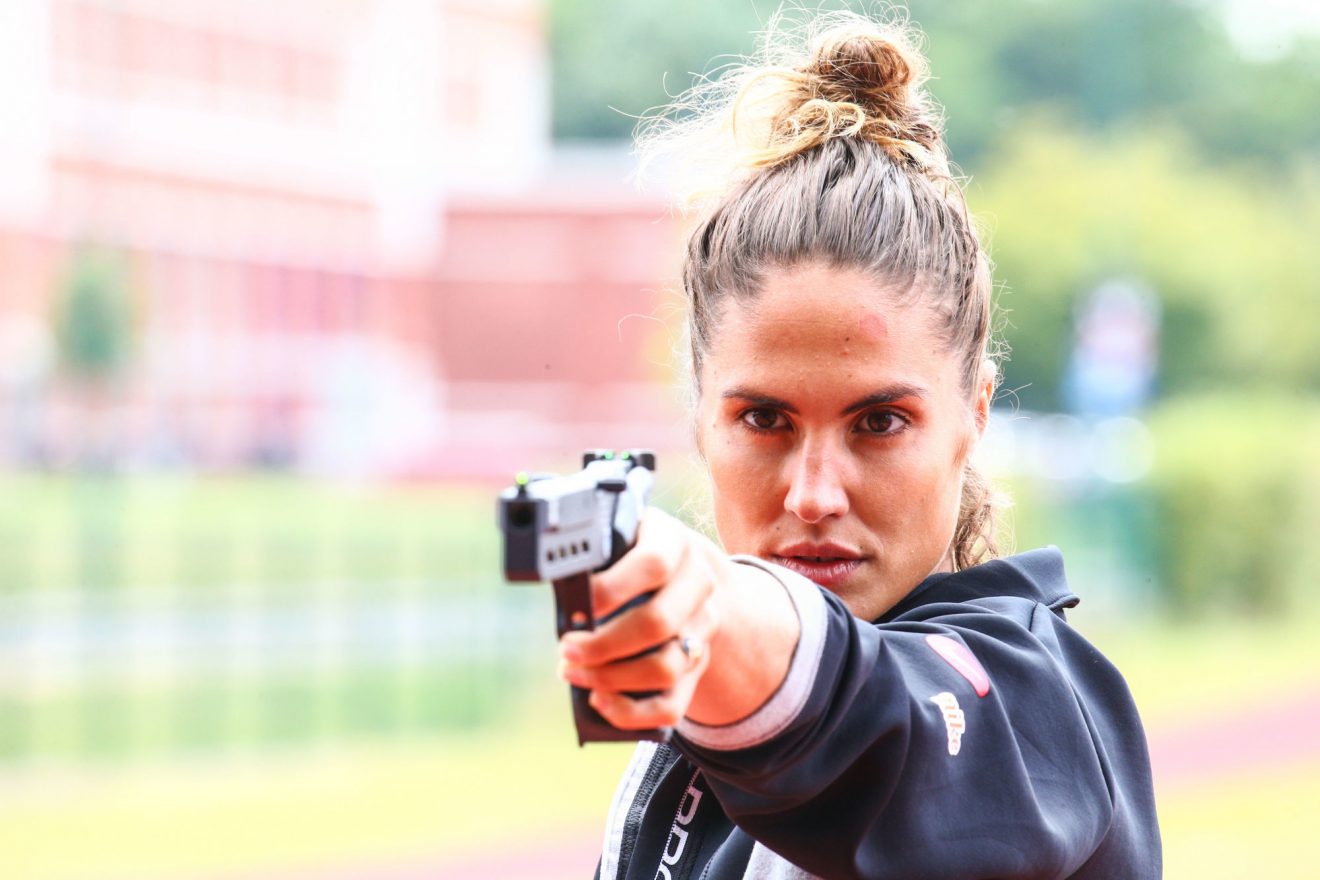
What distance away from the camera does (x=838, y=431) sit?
1.88 metres

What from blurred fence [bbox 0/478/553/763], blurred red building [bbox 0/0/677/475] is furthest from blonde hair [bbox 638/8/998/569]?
blurred red building [bbox 0/0/677/475]

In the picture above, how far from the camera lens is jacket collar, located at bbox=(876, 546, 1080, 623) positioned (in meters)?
1.93

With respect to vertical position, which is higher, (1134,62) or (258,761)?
(1134,62)

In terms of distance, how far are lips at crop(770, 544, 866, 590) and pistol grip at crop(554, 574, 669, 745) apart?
0.57 meters

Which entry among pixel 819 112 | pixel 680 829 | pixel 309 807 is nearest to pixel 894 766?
pixel 680 829

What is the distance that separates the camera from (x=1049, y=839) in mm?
1577

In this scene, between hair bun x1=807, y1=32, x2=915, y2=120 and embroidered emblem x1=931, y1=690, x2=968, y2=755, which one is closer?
embroidered emblem x1=931, y1=690, x2=968, y2=755

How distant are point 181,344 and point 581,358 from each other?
9968 millimetres

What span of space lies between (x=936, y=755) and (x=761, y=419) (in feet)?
1.77

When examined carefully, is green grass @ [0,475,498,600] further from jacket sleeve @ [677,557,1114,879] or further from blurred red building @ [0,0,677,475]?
blurred red building @ [0,0,677,475]

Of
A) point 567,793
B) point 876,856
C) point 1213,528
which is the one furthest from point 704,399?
point 1213,528

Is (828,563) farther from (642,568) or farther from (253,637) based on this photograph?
(253,637)

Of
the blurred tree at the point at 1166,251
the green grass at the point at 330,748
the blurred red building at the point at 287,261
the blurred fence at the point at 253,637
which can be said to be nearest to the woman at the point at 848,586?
the green grass at the point at 330,748

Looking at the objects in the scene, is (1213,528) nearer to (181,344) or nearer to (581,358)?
(581,358)
